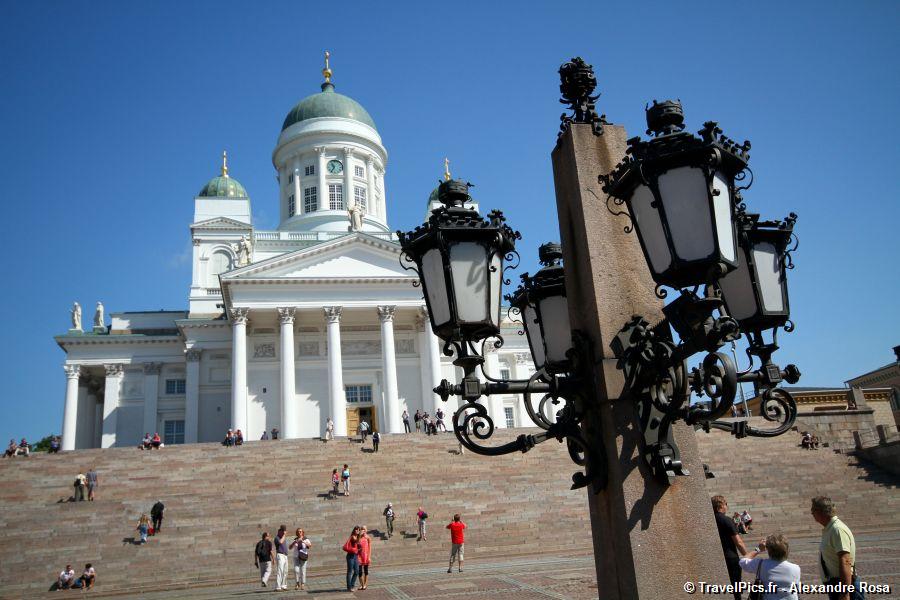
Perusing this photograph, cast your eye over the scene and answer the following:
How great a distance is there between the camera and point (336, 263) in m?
42.1

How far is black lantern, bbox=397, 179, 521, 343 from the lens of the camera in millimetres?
4625

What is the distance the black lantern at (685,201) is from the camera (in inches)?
143

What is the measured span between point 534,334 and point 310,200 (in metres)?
52.0

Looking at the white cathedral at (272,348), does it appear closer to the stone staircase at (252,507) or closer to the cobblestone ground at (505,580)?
the stone staircase at (252,507)

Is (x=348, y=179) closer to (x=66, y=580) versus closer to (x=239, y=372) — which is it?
(x=239, y=372)

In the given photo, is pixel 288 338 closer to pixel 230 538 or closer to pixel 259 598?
pixel 230 538

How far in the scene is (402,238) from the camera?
16.4 feet

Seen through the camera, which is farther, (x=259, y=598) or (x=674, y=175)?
(x=259, y=598)

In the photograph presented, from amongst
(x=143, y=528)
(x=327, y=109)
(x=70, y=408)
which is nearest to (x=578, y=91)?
(x=143, y=528)

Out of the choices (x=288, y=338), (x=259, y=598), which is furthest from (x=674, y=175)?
(x=288, y=338)

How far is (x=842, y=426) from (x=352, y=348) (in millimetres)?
26919

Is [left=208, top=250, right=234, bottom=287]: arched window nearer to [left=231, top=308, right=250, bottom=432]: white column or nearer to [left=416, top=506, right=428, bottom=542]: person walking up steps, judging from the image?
[left=231, top=308, right=250, bottom=432]: white column

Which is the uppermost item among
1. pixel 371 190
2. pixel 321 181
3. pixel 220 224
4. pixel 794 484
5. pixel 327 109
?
pixel 327 109

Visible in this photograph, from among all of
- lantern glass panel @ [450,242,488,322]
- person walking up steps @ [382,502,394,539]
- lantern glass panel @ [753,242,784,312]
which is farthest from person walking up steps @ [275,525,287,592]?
lantern glass panel @ [753,242,784,312]
